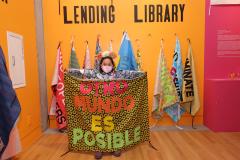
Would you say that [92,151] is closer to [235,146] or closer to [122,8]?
[235,146]

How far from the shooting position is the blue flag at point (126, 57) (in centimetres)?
328

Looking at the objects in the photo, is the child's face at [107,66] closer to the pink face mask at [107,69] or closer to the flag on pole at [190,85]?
the pink face mask at [107,69]

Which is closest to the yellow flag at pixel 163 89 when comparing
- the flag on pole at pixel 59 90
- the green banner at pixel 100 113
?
the green banner at pixel 100 113

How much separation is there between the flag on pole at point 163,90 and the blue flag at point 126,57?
0.39 metres

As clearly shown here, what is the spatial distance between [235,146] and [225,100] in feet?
2.35

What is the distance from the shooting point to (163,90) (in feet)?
10.9

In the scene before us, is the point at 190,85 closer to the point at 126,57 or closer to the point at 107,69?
the point at 126,57

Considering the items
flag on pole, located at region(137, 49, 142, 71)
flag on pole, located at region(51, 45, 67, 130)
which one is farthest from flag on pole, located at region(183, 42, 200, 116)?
flag on pole, located at region(51, 45, 67, 130)

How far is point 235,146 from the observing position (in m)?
2.69

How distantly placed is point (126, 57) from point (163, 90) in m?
0.74

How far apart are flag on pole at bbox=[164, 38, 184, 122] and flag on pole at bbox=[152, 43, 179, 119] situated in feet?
0.28

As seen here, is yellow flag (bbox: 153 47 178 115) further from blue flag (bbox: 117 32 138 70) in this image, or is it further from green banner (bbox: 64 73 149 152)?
green banner (bbox: 64 73 149 152)

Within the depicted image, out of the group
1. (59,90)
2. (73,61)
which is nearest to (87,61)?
(73,61)

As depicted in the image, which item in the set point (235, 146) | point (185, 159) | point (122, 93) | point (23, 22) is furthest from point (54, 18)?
point (235, 146)
